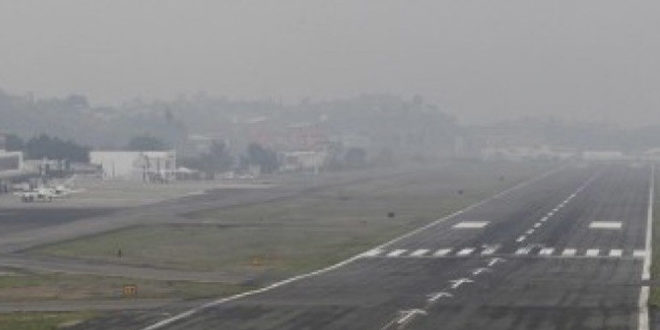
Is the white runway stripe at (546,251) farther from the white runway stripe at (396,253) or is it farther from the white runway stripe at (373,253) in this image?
the white runway stripe at (373,253)

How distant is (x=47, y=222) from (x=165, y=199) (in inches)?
1718

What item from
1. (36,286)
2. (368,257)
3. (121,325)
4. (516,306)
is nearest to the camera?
(121,325)

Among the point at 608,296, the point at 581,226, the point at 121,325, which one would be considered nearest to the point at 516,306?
the point at 608,296

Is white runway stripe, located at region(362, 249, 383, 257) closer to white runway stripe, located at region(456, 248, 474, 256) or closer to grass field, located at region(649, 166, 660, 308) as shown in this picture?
white runway stripe, located at region(456, 248, 474, 256)

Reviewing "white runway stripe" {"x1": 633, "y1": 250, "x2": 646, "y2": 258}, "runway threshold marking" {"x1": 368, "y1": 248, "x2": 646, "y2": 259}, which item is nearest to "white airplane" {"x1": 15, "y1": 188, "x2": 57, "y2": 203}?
"runway threshold marking" {"x1": 368, "y1": 248, "x2": 646, "y2": 259}

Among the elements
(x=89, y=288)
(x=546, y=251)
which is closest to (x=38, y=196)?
(x=546, y=251)

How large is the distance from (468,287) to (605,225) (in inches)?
1876

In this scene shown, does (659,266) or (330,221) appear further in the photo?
(330,221)

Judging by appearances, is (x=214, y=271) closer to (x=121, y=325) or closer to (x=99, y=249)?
(x=99, y=249)

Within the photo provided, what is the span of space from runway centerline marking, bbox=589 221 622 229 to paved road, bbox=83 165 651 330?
0.58ft

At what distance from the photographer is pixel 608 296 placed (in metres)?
55.8

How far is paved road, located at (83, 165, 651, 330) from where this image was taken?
48.2 meters

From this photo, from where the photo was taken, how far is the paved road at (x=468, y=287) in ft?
158

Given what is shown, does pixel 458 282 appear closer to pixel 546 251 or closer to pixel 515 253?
pixel 515 253
